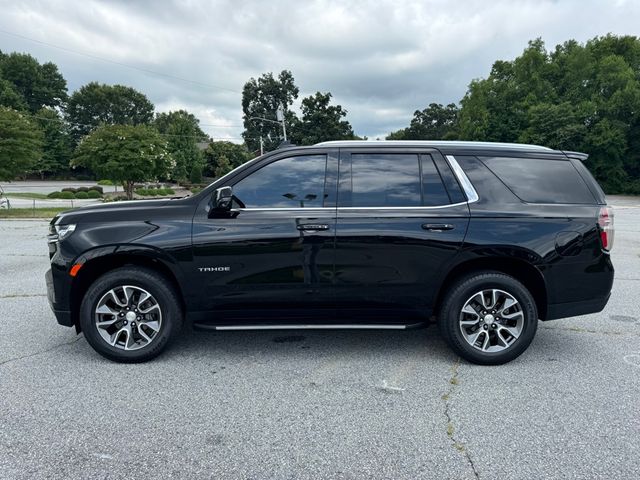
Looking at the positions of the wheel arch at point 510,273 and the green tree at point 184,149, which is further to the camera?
the green tree at point 184,149

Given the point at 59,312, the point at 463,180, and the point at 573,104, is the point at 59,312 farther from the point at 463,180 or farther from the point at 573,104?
the point at 573,104

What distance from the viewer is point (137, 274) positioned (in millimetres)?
3539

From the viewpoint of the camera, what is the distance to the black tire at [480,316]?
140 inches

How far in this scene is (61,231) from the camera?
361cm

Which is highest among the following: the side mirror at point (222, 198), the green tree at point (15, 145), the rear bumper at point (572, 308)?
the green tree at point (15, 145)

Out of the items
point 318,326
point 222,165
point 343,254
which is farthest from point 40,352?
point 222,165

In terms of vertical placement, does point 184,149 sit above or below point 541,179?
above

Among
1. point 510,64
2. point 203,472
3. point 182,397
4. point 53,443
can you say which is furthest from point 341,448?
Result: point 510,64

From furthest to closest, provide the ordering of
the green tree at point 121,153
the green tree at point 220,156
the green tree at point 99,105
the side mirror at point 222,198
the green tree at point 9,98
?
the green tree at point 99,105, the green tree at point 220,156, the green tree at point 9,98, the green tree at point 121,153, the side mirror at point 222,198

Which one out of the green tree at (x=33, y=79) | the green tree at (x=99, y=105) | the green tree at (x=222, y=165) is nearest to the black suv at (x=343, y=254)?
the green tree at (x=222, y=165)

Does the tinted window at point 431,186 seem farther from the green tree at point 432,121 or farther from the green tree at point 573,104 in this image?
the green tree at point 432,121

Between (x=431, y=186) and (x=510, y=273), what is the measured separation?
1.08 m

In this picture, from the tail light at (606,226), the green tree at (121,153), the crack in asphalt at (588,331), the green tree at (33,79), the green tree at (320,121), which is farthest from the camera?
the green tree at (33,79)

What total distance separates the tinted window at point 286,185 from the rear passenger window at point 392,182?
9.1 inches
